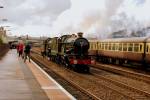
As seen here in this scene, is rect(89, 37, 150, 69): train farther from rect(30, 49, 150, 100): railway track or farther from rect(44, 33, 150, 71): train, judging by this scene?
rect(30, 49, 150, 100): railway track

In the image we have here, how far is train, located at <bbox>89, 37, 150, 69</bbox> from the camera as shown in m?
32.2

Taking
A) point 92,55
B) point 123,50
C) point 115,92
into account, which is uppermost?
point 123,50

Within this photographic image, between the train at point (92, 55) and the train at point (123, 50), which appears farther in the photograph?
the train at point (123, 50)

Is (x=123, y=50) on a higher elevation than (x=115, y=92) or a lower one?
higher

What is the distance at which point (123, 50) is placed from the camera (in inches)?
1495

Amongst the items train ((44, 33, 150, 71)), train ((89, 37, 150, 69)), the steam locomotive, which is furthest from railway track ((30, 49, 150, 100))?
train ((89, 37, 150, 69))

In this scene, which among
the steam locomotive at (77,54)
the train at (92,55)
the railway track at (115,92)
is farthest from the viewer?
the train at (92,55)

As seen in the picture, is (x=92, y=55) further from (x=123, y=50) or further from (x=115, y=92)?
(x=115, y=92)

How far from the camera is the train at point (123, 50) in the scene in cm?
3222

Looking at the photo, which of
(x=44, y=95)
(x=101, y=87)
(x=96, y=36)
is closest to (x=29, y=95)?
(x=44, y=95)

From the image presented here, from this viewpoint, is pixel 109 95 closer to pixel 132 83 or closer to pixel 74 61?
pixel 132 83

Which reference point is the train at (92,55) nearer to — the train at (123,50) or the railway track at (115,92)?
the train at (123,50)

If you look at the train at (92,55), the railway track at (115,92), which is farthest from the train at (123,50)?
the railway track at (115,92)

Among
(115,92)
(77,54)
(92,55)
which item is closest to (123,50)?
(92,55)
